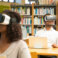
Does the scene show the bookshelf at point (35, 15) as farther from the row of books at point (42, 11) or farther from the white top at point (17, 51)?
the white top at point (17, 51)

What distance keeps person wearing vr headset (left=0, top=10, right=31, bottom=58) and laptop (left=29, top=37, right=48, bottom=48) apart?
1283 millimetres

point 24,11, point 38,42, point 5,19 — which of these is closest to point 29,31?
point 24,11

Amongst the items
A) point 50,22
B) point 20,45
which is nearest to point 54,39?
point 50,22

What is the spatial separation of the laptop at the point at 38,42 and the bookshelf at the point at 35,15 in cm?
235

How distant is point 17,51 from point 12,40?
0.10 metres

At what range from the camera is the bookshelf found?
497 centimetres

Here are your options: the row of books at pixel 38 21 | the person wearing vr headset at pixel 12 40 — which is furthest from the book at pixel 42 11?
the person wearing vr headset at pixel 12 40

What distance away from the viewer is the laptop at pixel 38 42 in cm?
246

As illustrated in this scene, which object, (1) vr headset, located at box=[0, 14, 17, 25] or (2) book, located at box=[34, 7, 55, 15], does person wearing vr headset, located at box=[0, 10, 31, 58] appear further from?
(2) book, located at box=[34, 7, 55, 15]

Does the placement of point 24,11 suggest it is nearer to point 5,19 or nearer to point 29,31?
point 29,31

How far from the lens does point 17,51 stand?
117 cm

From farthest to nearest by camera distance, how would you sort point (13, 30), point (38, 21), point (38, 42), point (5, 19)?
point (38, 21) → point (38, 42) → point (13, 30) → point (5, 19)

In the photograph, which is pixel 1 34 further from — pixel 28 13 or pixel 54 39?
pixel 28 13

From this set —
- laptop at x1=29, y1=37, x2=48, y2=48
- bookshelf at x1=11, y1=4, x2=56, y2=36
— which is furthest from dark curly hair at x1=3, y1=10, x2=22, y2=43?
bookshelf at x1=11, y1=4, x2=56, y2=36
